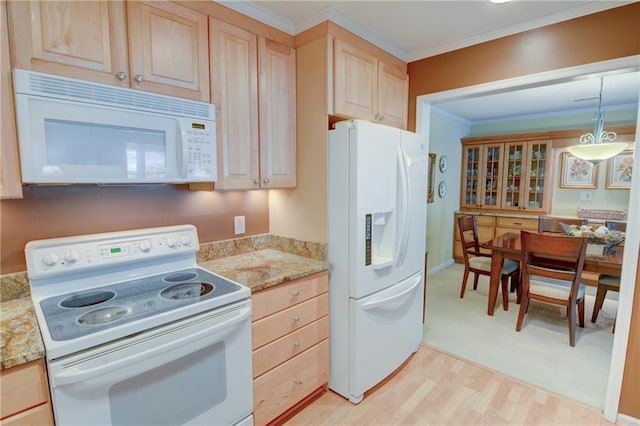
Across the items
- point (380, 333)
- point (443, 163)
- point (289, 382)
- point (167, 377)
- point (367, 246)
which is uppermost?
point (443, 163)

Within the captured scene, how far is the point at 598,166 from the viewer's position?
4391 mm

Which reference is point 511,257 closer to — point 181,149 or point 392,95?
point 392,95

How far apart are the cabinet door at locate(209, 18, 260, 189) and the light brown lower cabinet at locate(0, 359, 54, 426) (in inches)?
42.1

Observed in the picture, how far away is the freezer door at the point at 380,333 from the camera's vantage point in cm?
199

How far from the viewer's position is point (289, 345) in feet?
6.03

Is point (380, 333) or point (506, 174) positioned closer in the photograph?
point (380, 333)

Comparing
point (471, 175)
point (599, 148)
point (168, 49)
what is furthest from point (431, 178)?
point (168, 49)

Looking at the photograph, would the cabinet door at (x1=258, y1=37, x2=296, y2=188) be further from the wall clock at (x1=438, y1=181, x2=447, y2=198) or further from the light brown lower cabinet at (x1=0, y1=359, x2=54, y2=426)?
the wall clock at (x1=438, y1=181, x2=447, y2=198)

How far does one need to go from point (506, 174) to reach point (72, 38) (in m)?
5.42

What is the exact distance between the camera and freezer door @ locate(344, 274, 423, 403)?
6.54 feet

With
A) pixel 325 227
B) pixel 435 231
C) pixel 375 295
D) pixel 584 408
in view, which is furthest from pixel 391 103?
pixel 435 231

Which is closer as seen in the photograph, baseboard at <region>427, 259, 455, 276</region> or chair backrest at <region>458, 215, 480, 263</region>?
chair backrest at <region>458, 215, 480, 263</region>

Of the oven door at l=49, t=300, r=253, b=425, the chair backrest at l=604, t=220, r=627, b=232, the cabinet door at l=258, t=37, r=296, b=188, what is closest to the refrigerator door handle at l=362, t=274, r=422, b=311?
the oven door at l=49, t=300, r=253, b=425

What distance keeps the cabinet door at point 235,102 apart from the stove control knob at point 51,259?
2.56ft
